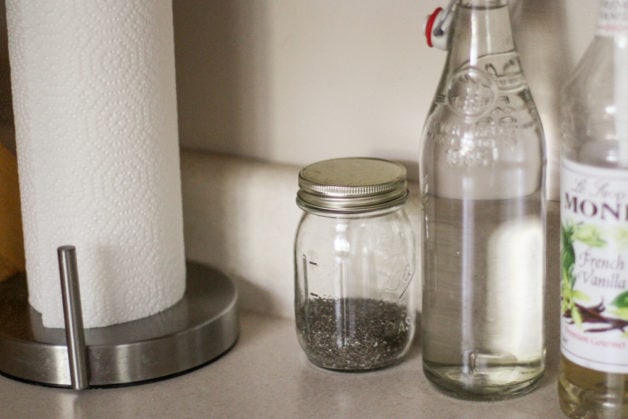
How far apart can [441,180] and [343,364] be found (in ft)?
0.47

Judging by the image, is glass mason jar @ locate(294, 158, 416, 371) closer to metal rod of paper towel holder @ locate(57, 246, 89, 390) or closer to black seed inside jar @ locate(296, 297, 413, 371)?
black seed inside jar @ locate(296, 297, 413, 371)

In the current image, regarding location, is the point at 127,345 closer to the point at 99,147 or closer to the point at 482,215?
the point at 99,147

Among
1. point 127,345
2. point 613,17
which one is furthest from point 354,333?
point 613,17

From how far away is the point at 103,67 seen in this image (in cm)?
63

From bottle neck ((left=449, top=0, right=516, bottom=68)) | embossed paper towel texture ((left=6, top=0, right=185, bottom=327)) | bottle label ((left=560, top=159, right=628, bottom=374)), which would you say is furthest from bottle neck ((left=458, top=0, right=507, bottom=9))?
embossed paper towel texture ((left=6, top=0, right=185, bottom=327))

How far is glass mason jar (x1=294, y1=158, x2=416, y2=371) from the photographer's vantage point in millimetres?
658

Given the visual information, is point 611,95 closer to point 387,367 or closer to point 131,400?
point 387,367

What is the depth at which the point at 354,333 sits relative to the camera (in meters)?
0.68

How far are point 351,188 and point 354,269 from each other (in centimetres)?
8

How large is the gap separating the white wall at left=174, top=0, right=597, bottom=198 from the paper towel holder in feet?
0.50

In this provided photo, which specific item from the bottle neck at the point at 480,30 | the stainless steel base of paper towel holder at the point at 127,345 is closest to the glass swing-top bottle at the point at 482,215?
the bottle neck at the point at 480,30

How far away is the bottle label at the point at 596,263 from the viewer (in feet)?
1.76

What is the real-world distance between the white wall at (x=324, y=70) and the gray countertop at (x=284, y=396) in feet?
0.38

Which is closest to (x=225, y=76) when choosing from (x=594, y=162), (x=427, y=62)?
(x=427, y=62)
